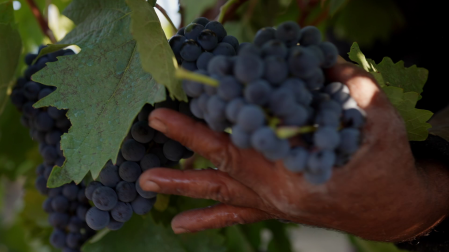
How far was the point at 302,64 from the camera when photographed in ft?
1.55

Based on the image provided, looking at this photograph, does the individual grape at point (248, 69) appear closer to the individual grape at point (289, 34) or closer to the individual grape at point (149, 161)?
the individual grape at point (289, 34)

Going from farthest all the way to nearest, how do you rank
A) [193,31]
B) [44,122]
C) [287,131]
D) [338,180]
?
[44,122], [193,31], [338,180], [287,131]

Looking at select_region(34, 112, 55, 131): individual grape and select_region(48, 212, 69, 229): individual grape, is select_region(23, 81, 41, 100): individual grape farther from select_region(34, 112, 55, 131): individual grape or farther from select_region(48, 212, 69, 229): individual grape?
select_region(48, 212, 69, 229): individual grape

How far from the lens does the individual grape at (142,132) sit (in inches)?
25.6

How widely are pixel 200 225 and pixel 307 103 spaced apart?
A: 1.15 feet

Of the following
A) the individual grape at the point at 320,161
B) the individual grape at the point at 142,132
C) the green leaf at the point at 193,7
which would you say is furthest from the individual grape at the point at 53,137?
the individual grape at the point at 320,161

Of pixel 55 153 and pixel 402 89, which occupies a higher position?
pixel 402 89

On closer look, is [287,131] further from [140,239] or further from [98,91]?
[140,239]

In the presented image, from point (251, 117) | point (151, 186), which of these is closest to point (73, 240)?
point (151, 186)

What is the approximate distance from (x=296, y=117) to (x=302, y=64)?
0.25ft

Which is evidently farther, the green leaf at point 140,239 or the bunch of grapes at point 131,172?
the green leaf at point 140,239

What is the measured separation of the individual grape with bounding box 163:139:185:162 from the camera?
0.66 meters

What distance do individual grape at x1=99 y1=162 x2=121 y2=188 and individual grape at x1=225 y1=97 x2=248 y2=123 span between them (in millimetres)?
337

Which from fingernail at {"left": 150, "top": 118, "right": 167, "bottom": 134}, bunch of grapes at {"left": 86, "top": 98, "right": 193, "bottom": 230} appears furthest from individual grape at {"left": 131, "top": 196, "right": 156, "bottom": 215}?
fingernail at {"left": 150, "top": 118, "right": 167, "bottom": 134}
